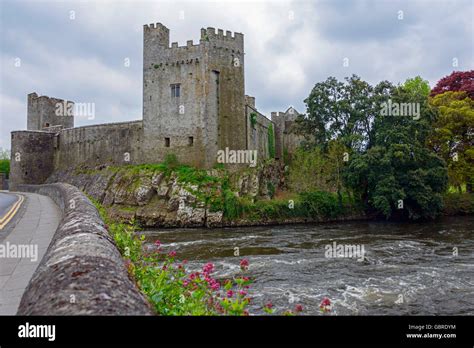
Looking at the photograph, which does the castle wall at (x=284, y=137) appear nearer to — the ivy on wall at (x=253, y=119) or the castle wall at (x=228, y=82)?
the ivy on wall at (x=253, y=119)

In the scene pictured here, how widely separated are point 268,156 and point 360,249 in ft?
95.4

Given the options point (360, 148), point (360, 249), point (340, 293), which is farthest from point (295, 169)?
point (340, 293)

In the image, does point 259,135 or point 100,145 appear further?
point 100,145

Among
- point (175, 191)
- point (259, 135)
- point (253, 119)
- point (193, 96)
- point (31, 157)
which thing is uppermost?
point (193, 96)

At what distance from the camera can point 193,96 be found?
1453 inches

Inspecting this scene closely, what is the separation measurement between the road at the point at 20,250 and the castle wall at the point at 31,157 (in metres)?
36.1

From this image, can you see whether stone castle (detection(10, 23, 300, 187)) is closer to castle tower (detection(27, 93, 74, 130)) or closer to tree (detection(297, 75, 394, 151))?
tree (detection(297, 75, 394, 151))

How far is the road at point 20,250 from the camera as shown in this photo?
545 centimetres

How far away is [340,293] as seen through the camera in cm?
1138

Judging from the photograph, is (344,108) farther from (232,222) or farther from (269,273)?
(269,273)

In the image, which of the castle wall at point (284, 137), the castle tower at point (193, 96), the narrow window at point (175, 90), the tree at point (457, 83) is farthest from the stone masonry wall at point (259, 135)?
the tree at point (457, 83)

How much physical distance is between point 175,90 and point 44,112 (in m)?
27.6

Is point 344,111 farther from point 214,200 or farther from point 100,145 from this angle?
point 100,145

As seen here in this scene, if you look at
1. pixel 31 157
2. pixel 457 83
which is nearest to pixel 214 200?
pixel 31 157
